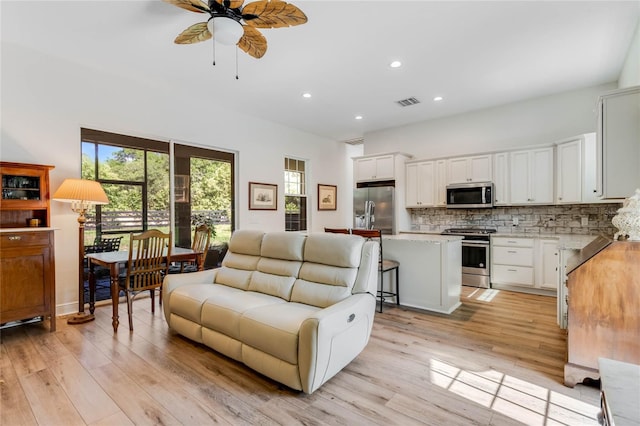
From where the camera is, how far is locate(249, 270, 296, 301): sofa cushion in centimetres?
279

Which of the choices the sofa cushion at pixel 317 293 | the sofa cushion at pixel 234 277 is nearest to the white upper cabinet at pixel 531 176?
the sofa cushion at pixel 317 293

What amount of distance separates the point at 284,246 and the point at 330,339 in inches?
45.6

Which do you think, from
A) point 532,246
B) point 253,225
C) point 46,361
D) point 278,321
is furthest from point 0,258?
point 532,246

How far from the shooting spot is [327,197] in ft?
24.0

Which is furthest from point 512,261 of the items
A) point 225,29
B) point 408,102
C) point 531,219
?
point 225,29

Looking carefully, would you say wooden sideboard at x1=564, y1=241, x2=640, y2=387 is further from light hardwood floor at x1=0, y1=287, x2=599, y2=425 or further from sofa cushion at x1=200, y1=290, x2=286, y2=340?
sofa cushion at x1=200, y1=290, x2=286, y2=340

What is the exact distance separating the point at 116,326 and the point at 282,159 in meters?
4.09

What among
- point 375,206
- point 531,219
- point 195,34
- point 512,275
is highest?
point 195,34

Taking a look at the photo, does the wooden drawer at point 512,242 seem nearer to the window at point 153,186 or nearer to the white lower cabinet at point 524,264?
the white lower cabinet at point 524,264

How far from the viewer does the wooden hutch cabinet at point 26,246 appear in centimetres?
288

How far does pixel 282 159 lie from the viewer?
20.5 ft

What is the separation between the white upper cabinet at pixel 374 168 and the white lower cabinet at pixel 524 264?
7.20 feet

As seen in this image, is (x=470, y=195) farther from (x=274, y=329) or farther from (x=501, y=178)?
(x=274, y=329)

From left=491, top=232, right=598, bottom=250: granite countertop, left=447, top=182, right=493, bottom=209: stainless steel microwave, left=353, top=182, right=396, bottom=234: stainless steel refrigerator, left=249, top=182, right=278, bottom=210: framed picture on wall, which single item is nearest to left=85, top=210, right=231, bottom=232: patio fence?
left=249, top=182, right=278, bottom=210: framed picture on wall
